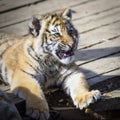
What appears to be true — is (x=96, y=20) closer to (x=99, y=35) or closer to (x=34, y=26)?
(x=99, y=35)

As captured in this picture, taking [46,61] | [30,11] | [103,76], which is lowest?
[103,76]

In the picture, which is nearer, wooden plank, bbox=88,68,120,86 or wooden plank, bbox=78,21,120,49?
wooden plank, bbox=88,68,120,86

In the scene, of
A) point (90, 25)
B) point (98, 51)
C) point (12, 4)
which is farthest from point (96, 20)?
point (12, 4)

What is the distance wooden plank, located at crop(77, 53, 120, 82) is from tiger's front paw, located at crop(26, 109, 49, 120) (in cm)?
79

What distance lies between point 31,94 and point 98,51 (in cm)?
109

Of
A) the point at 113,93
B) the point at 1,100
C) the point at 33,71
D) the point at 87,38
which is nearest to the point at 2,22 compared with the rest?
the point at 87,38

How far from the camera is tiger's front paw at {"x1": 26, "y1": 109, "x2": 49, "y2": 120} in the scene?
10.7 ft

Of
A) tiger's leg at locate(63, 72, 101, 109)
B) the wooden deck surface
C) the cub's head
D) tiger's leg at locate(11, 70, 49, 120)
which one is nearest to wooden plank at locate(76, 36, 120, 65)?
the wooden deck surface

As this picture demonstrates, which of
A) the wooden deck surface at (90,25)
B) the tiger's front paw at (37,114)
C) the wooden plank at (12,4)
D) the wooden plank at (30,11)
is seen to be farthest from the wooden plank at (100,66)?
the wooden plank at (12,4)

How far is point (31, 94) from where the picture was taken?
Result: 11.2 ft

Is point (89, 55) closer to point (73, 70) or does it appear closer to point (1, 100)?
point (73, 70)

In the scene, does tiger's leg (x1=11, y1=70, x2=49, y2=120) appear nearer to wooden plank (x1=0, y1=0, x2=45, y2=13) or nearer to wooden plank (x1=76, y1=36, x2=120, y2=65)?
wooden plank (x1=76, y1=36, x2=120, y2=65)

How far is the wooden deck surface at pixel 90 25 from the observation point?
413 cm

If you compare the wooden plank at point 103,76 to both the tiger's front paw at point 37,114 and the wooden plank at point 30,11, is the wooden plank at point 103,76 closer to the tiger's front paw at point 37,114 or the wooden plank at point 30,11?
the tiger's front paw at point 37,114
